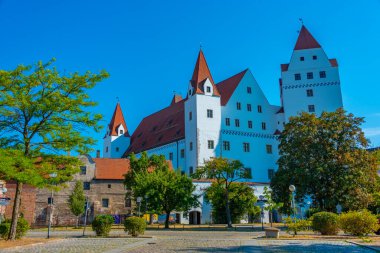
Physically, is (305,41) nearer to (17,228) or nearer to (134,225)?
(134,225)

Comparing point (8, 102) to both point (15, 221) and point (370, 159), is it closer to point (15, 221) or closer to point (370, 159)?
point (15, 221)

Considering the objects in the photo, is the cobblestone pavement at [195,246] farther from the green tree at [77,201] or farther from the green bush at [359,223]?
the green tree at [77,201]

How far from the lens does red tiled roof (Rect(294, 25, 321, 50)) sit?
62406mm

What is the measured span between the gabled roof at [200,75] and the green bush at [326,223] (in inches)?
1350

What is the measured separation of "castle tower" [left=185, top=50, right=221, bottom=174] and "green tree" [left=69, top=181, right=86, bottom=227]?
15.8m

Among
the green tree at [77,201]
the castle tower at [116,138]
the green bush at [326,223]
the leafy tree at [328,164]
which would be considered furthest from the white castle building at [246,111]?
the green bush at [326,223]

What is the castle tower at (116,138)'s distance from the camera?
252 feet

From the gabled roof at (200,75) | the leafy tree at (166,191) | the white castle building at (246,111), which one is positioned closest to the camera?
the leafy tree at (166,191)

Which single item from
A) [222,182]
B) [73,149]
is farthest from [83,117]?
[222,182]

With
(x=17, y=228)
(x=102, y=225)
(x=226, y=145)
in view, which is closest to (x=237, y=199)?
(x=226, y=145)

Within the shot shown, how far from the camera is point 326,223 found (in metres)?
23.0

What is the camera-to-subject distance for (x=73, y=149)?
21359 mm

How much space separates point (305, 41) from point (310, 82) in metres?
7.56

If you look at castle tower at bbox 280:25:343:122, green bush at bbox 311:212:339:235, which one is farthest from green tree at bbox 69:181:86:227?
castle tower at bbox 280:25:343:122
